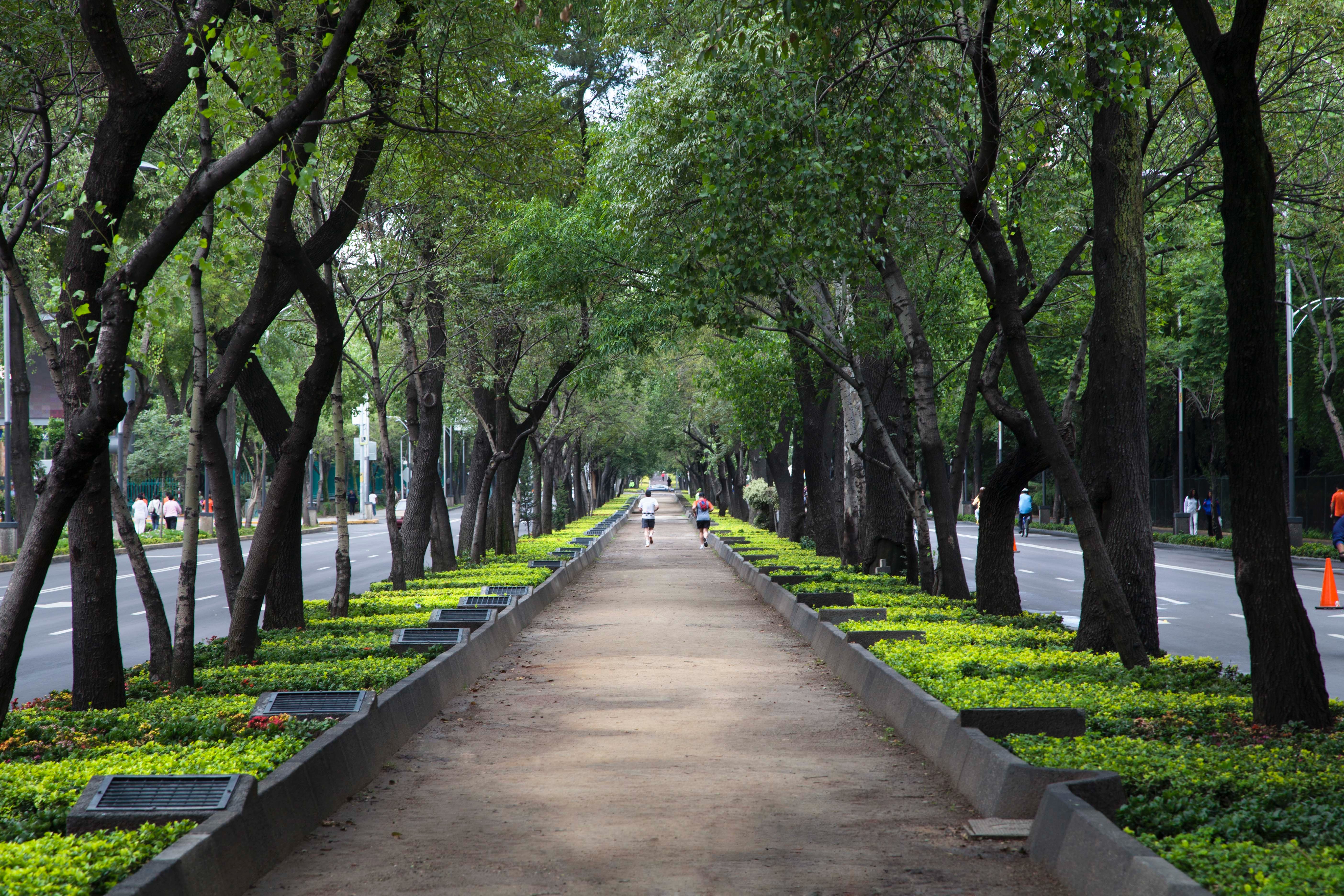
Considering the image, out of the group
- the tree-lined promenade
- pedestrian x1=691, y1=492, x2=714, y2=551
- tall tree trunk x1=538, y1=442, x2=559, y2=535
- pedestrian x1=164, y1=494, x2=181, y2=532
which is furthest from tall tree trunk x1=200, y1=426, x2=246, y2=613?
pedestrian x1=164, y1=494, x2=181, y2=532

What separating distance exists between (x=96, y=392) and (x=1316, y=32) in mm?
12155

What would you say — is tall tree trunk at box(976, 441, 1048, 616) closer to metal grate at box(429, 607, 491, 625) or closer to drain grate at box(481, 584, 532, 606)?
metal grate at box(429, 607, 491, 625)

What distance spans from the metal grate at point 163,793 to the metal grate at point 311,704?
7.23ft

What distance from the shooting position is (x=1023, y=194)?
14.5m

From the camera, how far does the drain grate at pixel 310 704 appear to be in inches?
327

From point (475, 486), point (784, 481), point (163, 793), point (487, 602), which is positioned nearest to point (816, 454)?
point (475, 486)

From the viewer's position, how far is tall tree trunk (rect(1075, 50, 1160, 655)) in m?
11.3

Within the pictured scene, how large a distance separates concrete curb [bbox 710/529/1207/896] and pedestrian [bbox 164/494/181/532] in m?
41.7

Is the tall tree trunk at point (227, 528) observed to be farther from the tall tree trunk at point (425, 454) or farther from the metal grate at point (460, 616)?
the tall tree trunk at point (425, 454)

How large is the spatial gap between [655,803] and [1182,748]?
292 centimetres

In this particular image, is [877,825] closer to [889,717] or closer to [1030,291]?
[889,717]

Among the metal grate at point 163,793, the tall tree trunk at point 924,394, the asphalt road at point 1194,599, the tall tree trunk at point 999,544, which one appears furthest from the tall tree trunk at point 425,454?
the metal grate at point 163,793

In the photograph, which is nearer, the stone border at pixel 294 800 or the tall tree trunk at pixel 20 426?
the stone border at pixel 294 800

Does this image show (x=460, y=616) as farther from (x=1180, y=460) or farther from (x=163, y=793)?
(x=1180, y=460)
